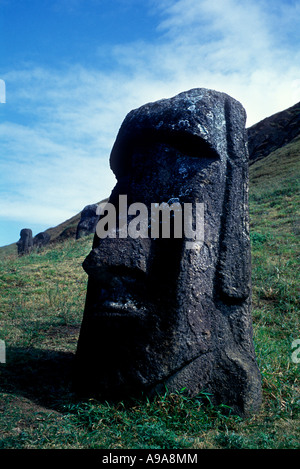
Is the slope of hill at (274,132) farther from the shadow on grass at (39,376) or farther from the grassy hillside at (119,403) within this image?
the shadow on grass at (39,376)

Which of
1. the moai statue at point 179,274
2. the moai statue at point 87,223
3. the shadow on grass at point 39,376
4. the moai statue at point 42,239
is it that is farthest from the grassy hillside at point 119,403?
the moai statue at point 42,239

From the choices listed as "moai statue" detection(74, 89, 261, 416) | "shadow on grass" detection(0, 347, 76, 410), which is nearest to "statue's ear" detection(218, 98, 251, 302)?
"moai statue" detection(74, 89, 261, 416)

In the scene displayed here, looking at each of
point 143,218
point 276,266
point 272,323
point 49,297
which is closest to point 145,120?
point 143,218

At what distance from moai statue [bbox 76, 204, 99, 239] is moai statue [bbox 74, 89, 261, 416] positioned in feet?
57.3

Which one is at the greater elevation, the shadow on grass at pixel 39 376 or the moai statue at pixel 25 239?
the moai statue at pixel 25 239

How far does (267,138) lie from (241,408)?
149 ft

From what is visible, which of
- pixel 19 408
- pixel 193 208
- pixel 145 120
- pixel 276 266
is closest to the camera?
pixel 19 408

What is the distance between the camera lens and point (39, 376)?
409 centimetres

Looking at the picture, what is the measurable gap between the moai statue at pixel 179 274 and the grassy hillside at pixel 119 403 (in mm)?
210

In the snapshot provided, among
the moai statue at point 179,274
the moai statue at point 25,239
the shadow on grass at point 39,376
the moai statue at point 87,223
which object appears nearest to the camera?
the moai statue at point 179,274

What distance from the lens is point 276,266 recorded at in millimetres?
8273

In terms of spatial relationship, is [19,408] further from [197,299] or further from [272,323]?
[272,323]

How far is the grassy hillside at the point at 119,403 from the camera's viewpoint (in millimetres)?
2869

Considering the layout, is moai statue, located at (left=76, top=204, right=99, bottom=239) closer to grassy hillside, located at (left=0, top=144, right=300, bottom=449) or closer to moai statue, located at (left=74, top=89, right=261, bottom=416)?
grassy hillside, located at (left=0, top=144, right=300, bottom=449)
